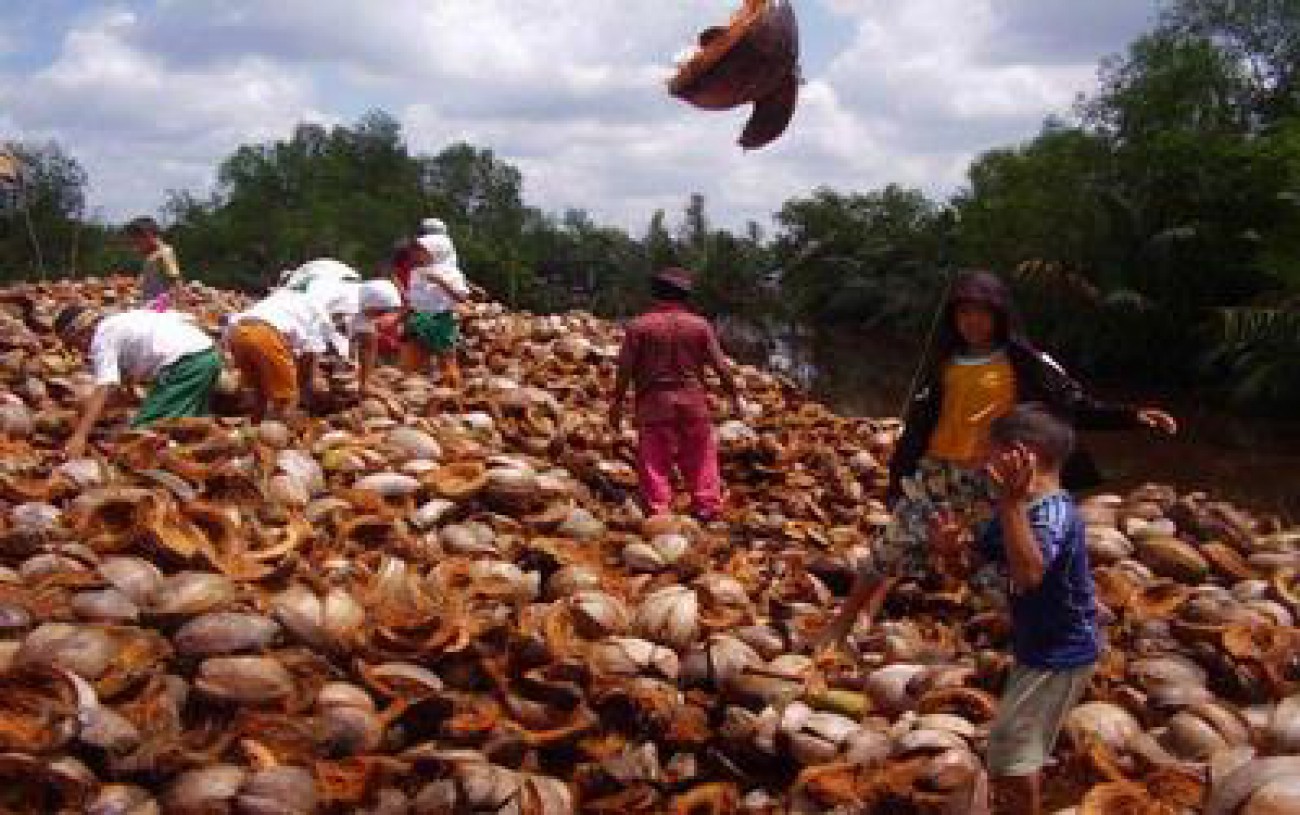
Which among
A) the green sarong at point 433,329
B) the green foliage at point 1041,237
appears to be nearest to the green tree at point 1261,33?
the green foliage at point 1041,237

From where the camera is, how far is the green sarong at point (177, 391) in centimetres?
642

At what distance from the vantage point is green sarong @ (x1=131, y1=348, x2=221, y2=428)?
253 inches

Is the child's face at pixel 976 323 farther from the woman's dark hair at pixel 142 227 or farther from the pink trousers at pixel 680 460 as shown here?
the woman's dark hair at pixel 142 227

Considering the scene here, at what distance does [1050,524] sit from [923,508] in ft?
4.40

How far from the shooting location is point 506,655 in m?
4.28

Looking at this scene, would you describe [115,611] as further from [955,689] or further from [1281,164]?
[1281,164]

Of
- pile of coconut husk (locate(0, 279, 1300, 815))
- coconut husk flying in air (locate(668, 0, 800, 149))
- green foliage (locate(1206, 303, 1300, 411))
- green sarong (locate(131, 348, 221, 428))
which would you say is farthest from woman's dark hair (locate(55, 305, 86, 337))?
green foliage (locate(1206, 303, 1300, 411))

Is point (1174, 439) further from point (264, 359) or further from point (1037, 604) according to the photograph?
point (1037, 604)

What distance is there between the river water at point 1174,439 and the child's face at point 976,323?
36.0 feet

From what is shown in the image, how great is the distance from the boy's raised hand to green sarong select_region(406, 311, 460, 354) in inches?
278

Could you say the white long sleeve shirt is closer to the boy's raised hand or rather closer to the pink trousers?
the pink trousers

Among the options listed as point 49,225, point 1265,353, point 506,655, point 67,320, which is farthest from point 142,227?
point 49,225

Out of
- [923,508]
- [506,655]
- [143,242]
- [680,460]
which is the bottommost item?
[506,655]

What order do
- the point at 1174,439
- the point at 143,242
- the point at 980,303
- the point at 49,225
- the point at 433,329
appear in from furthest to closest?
the point at 49,225 → the point at 1174,439 → the point at 433,329 → the point at 143,242 → the point at 980,303
